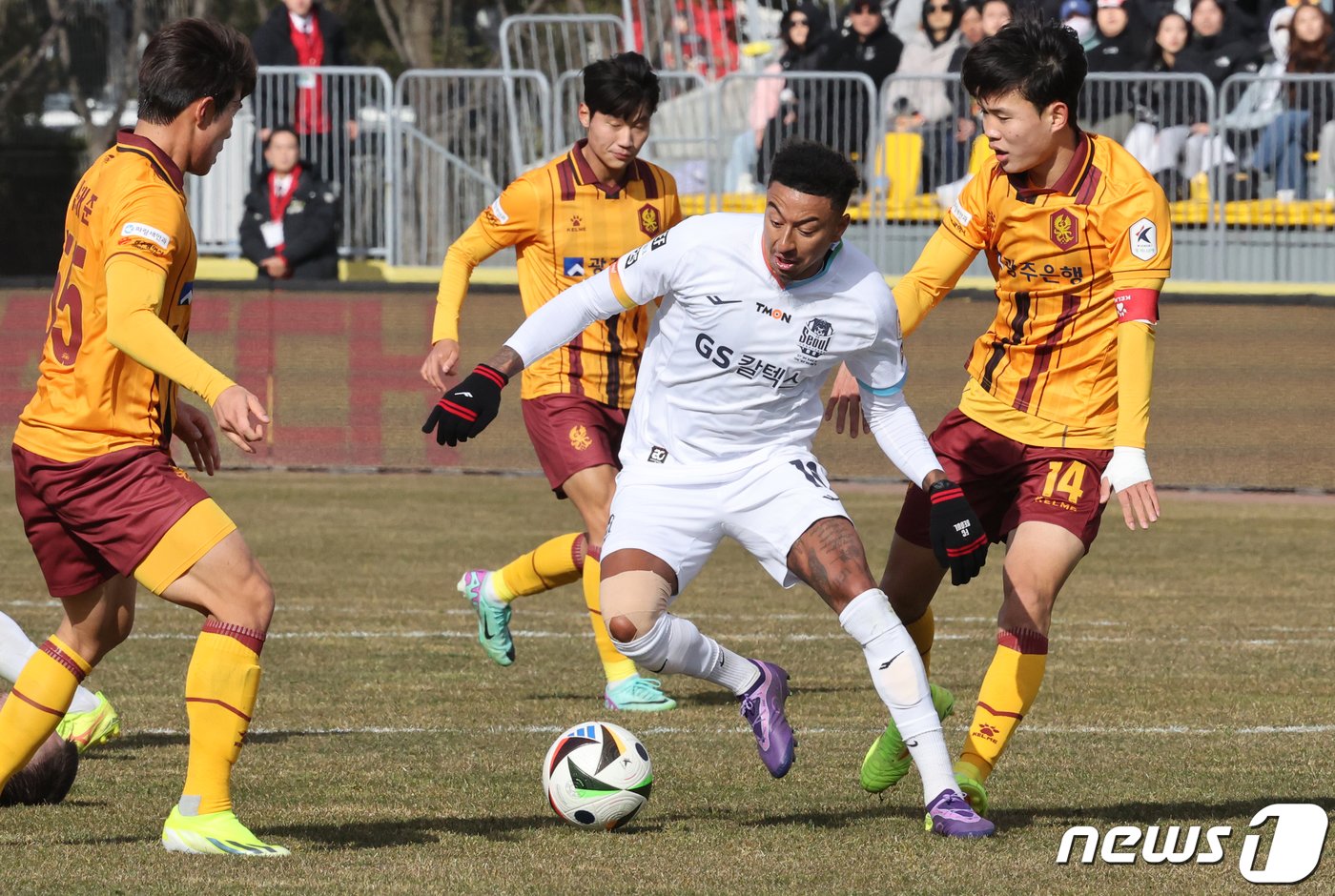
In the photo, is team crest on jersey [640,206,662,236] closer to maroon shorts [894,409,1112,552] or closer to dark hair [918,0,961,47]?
maroon shorts [894,409,1112,552]

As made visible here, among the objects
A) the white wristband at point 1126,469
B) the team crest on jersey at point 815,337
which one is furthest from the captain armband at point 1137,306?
the team crest on jersey at point 815,337

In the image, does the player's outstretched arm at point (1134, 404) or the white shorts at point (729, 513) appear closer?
the player's outstretched arm at point (1134, 404)

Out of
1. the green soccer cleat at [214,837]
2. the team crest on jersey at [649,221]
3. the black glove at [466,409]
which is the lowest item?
the green soccer cleat at [214,837]

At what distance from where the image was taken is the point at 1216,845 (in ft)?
19.6

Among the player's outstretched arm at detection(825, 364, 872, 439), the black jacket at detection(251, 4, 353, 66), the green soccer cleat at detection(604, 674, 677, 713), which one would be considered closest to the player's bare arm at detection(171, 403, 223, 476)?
the player's outstretched arm at detection(825, 364, 872, 439)

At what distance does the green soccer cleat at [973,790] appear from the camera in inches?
246

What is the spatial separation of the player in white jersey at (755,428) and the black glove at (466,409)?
83 mm

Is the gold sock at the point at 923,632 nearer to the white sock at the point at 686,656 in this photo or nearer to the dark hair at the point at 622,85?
the white sock at the point at 686,656

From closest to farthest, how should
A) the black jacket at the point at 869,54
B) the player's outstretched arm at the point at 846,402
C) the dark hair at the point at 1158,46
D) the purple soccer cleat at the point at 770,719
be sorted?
1. the purple soccer cleat at the point at 770,719
2. the player's outstretched arm at the point at 846,402
3. the dark hair at the point at 1158,46
4. the black jacket at the point at 869,54

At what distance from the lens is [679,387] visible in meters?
6.52

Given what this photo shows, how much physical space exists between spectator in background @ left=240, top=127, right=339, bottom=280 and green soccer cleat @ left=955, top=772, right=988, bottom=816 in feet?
40.5

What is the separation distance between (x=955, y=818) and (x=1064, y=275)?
1723mm

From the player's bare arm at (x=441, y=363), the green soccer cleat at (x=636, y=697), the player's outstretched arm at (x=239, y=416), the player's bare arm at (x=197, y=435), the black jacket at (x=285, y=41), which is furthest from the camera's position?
the black jacket at (x=285, y=41)

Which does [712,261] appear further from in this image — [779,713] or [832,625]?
[832,625]
